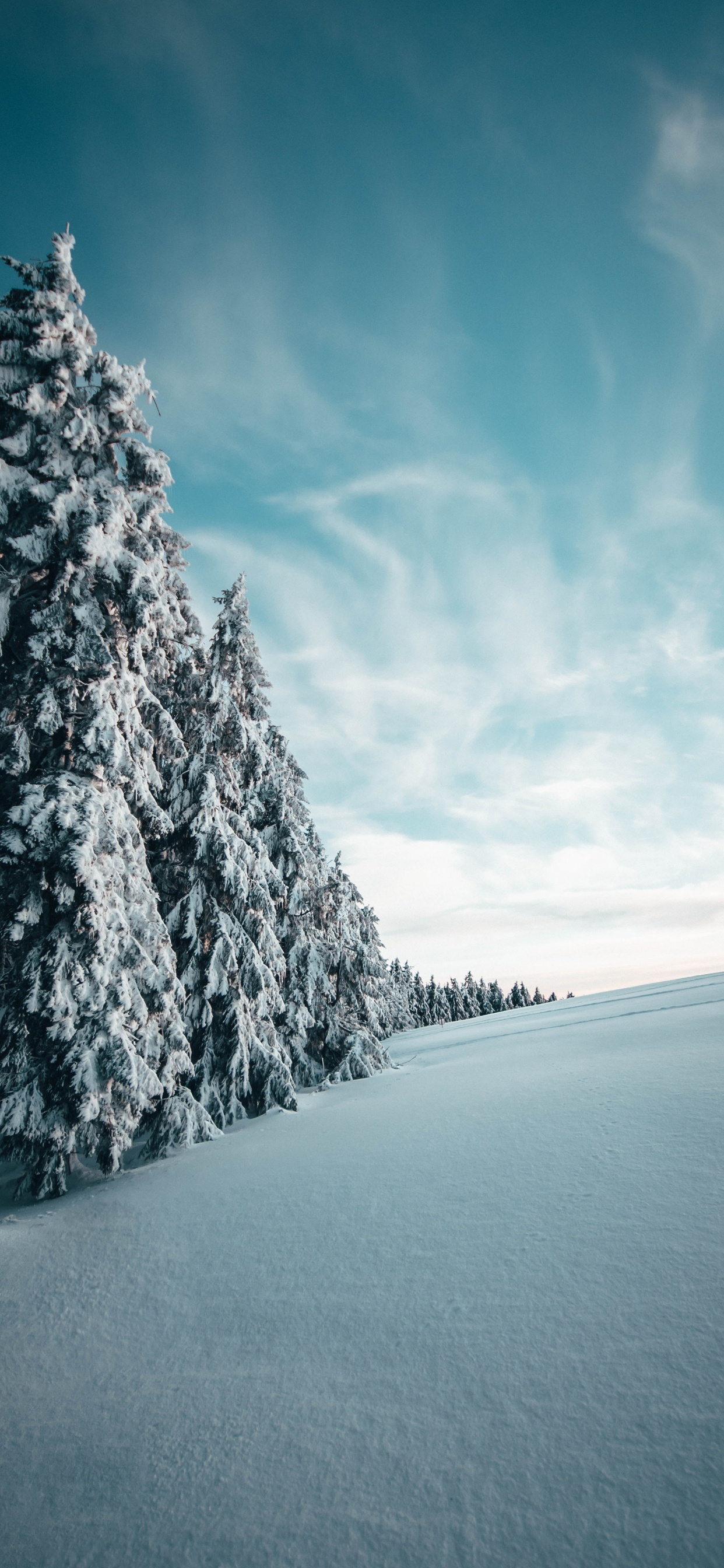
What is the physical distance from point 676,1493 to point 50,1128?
8.57 metres

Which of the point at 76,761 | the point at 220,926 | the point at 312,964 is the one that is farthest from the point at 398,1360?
the point at 312,964

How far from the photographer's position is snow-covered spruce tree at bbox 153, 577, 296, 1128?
12.4m

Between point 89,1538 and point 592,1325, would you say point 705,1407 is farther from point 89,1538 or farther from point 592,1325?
point 89,1538

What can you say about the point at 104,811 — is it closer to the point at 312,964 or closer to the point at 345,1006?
the point at 312,964

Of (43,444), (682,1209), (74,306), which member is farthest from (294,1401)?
(74,306)

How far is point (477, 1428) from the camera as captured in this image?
3.07 meters

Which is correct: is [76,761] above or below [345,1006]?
above

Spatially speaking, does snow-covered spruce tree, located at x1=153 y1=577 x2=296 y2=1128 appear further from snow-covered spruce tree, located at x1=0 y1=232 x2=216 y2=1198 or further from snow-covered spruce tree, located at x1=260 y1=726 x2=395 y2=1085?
snow-covered spruce tree, located at x1=260 y1=726 x2=395 y2=1085

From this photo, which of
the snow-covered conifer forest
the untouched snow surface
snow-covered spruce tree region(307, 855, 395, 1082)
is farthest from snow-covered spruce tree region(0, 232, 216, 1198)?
snow-covered spruce tree region(307, 855, 395, 1082)

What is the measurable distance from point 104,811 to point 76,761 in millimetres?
947

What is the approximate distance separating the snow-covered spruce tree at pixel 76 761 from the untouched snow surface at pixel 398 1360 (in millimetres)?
1932

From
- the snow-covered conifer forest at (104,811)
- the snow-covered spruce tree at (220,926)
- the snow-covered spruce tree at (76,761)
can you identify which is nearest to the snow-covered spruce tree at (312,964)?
the snow-covered spruce tree at (220,926)

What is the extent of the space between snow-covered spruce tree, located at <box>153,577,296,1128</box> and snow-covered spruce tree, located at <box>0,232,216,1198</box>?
1.18 meters

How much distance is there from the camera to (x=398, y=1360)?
12.3 ft
